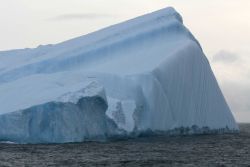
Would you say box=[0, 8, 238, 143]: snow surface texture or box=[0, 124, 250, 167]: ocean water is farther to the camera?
box=[0, 8, 238, 143]: snow surface texture

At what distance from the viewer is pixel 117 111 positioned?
24484 millimetres

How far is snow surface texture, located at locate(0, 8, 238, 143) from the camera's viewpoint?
903 inches

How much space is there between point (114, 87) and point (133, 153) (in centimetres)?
588

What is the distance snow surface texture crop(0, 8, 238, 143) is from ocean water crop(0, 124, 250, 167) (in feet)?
1.80

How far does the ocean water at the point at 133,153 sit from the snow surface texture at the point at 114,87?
Answer: 21.6 inches

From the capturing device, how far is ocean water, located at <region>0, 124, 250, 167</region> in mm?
19016

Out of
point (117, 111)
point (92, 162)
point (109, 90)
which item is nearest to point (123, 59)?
point (109, 90)

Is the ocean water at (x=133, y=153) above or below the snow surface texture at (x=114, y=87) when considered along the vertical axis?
below

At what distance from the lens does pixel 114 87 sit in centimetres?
2667

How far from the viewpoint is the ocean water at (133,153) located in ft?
62.4

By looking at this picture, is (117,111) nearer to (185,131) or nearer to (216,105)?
(185,131)

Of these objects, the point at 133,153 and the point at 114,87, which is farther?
the point at 114,87

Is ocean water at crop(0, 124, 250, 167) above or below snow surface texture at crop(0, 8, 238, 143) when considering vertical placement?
A: below

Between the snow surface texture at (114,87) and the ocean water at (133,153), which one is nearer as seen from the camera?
the ocean water at (133,153)
